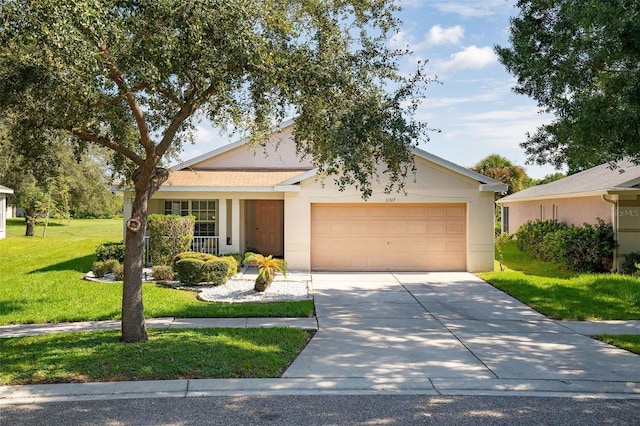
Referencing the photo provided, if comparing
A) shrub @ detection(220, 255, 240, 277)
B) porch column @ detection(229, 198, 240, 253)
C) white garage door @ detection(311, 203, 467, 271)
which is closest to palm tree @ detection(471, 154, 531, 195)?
white garage door @ detection(311, 203, 467, 271)

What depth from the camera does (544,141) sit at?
17.0 metres

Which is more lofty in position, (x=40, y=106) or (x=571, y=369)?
(x=40, y=106)

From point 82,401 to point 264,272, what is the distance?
7.11 metres

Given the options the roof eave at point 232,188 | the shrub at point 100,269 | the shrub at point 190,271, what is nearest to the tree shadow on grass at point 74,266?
the shrub at point 100,269

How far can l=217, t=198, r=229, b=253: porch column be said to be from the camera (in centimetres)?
1736

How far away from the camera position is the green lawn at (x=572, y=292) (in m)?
10.8

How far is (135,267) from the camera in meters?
7.80

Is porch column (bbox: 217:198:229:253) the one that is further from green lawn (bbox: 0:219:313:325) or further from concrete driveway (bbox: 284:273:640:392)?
concrete driveway (bbox: 284:273:640:392)

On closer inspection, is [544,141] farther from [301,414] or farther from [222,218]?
[301,414]

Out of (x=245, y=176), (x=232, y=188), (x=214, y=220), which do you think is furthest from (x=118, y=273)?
(x=245, y=176)

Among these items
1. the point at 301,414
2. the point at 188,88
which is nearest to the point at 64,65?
the point at 188,88

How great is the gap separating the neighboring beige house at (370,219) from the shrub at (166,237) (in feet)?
5.13

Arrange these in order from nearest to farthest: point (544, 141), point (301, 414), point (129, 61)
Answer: point (301, 414), point (129, 61), point (544, 141)

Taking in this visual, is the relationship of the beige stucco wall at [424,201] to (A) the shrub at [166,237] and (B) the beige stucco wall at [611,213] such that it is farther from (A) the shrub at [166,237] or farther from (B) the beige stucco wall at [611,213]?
(B) the beige stucco wall at [611,213]
